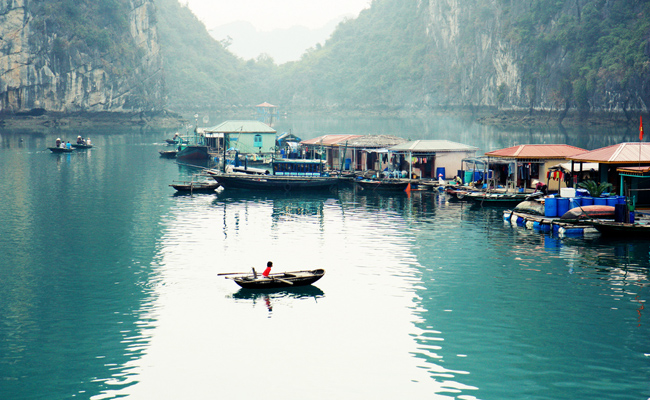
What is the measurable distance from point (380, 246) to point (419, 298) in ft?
34.1

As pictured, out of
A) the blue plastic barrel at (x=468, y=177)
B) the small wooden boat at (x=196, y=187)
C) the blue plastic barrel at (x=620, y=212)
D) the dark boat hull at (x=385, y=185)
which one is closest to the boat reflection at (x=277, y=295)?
the blue plastic barrel at (x=620, y=212)

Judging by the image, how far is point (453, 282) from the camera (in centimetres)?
3134

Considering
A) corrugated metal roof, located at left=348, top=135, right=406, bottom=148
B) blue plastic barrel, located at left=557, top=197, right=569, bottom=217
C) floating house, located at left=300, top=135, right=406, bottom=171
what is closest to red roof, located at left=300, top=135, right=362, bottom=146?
floating house, located at left=300, top=135, right=406, bottom=171

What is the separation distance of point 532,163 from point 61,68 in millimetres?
147558

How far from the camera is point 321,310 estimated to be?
27.7 metres

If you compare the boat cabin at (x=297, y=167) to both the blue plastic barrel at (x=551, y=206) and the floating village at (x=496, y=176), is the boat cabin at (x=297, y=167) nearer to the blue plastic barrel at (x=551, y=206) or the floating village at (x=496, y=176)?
the floating village at (x=496, y=176)

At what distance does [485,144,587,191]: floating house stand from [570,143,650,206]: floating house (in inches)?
212

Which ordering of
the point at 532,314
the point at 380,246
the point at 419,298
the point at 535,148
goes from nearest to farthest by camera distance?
1. the point at 532,314
2. the point at 419,298
3. the point at 380,246
4. the point at 535,148

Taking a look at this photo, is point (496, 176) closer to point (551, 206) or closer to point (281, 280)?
point (551, 206)

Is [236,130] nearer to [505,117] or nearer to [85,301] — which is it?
[85,301]

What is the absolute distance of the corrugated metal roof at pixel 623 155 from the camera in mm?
43688

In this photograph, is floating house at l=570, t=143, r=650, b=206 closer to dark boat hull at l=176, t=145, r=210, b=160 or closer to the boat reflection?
the boat reflection

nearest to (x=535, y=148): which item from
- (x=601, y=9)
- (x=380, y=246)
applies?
(x=380, y=246)

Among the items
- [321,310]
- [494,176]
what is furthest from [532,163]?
[321,310]
